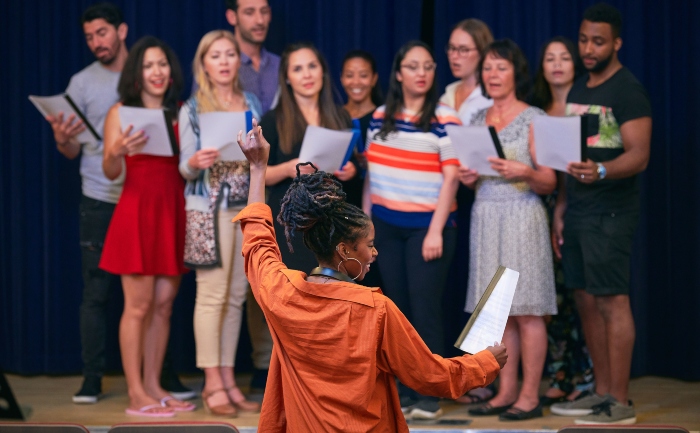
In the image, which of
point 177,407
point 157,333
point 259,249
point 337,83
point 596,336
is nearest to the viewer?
point 259,249

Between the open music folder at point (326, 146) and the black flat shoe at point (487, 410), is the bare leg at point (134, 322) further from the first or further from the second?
the black flat shoe at point (487, 410)

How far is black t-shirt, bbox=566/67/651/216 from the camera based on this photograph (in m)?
4.14

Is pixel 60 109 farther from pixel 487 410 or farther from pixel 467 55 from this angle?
pixel 487 410

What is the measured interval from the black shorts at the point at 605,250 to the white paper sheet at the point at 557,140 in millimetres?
313

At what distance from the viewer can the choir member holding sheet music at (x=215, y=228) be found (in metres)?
4.32

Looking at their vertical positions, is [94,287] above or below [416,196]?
below

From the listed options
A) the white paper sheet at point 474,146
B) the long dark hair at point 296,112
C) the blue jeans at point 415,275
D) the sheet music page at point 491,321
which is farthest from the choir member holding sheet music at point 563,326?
the sheet music page at point 491,321

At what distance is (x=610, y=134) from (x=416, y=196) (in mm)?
905

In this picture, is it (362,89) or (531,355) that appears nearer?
(531,355)

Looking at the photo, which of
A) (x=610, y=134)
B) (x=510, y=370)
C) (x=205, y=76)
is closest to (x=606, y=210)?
(x=610, y=134)

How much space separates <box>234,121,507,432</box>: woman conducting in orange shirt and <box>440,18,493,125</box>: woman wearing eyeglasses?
7.64ft

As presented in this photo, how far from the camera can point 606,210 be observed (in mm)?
4184

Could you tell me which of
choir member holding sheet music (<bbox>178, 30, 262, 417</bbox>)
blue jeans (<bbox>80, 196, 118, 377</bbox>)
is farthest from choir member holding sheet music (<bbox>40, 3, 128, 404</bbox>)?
choir member holding sheet music (<bbox>178, 30, 262, 417</bbox>)

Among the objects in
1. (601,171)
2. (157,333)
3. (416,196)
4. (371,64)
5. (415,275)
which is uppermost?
(371,64)
